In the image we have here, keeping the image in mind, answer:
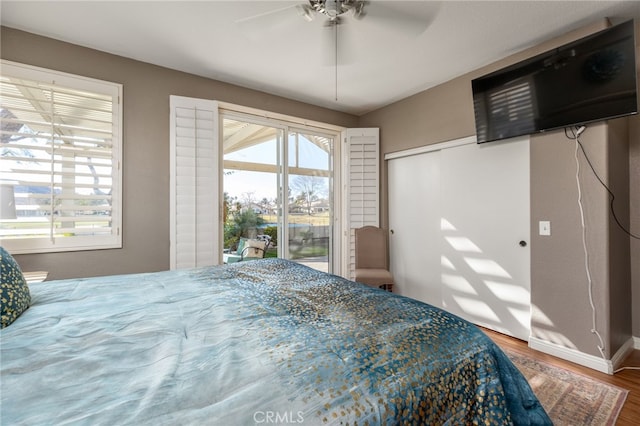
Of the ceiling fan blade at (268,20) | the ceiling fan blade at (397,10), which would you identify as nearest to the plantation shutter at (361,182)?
the ceiling fan blade at (397,10)

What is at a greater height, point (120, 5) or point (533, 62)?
Result: point (120, 5)

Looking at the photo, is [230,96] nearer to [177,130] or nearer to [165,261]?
[177,130]

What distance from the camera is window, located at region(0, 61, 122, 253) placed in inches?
86.7

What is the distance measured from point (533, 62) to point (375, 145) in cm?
197

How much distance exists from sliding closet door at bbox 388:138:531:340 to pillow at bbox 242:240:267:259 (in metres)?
1.86

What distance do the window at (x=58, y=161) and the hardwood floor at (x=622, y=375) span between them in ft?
12.6

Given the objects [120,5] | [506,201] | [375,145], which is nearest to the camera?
[120,5]

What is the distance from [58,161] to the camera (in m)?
2.34

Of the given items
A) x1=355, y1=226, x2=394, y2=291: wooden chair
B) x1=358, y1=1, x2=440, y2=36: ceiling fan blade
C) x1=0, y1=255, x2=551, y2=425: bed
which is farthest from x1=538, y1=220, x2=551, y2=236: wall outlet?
x1=358, y1=1, x2=440, y2=36: ceiling fan blade

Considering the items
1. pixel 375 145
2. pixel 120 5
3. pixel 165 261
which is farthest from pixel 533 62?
pixel 165 261

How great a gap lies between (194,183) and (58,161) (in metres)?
1.07

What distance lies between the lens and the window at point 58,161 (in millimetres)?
2201

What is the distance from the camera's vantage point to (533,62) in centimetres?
231

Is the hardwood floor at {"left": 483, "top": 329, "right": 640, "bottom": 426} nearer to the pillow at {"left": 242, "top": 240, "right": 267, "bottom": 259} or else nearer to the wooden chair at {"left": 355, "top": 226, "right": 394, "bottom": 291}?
the wooden chair at {"left": 355, "top": 226, "right": 394, "bottom": 291}
